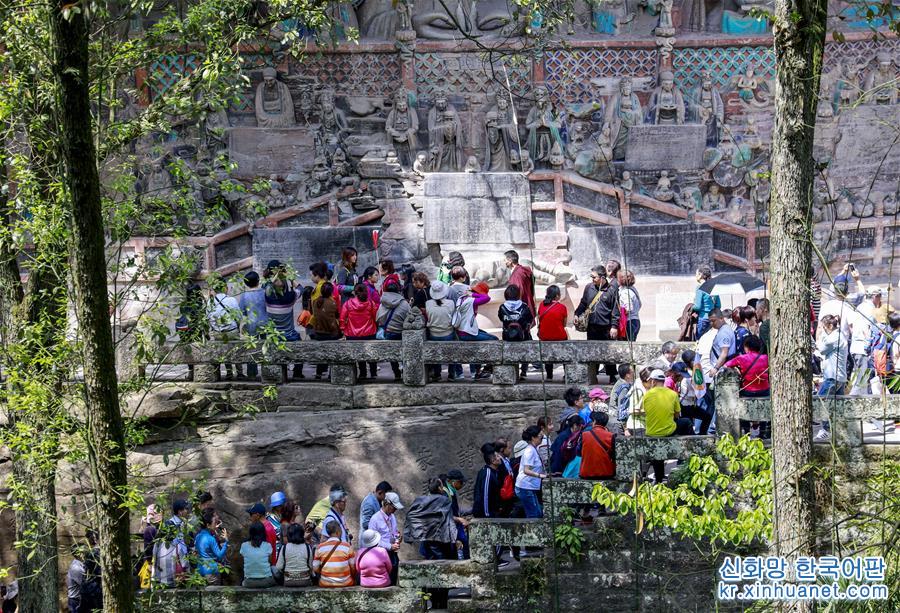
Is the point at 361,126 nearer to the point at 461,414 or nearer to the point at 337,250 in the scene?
the point at 337,250

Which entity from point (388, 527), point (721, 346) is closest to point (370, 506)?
point (388, 527)

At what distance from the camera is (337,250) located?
2191 centimetres

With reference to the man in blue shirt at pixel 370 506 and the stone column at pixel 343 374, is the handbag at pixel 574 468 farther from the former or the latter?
the stone column at pixel 343 374

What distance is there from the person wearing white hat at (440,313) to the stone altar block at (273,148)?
23.8 ft

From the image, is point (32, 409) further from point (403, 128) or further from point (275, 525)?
point (403, 128)

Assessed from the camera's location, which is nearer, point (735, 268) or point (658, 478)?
point (658, 478)

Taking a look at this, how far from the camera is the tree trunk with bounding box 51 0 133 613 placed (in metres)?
10.5

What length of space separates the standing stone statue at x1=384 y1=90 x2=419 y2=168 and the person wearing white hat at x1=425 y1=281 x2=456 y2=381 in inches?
265

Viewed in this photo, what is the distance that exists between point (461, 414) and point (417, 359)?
0.90 meters

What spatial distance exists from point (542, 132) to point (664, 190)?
238 centimetres

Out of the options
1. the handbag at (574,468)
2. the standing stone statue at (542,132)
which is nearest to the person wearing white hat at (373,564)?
the handbag at (574,468)

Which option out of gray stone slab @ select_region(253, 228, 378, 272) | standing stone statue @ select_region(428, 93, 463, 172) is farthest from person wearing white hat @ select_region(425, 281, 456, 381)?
standing stone statue @ select_region(428, 93, 463, 172)

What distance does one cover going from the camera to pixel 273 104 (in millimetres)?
22750

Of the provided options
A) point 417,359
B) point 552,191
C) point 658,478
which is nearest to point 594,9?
point 552,191
